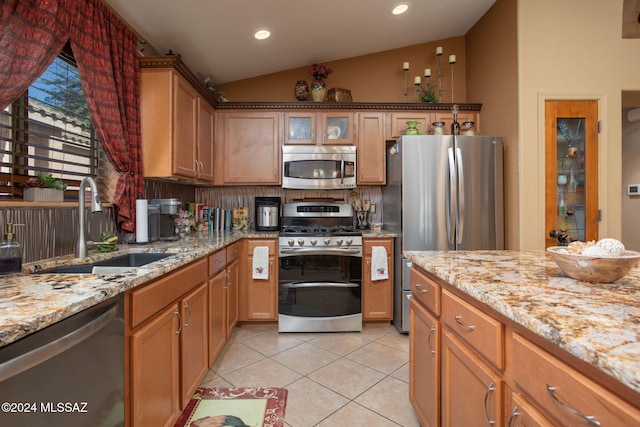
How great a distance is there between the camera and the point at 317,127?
3.34 metres

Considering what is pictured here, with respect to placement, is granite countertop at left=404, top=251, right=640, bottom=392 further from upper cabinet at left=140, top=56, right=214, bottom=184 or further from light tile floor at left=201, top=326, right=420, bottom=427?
upper cabinet at left=140, top=56, right=214, bottom=184

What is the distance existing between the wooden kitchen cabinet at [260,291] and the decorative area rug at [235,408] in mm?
982

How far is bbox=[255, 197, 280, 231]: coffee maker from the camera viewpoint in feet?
10.8

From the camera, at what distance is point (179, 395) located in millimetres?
1643

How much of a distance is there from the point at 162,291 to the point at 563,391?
4.64 ft

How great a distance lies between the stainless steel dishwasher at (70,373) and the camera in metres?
0.73

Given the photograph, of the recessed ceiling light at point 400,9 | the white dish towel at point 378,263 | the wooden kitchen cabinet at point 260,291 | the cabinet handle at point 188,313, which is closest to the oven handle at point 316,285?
the wooden kitchen cabinet at point 260,291

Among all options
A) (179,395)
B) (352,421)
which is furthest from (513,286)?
(179,395)

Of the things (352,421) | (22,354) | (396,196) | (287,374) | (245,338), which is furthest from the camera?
(396,196)

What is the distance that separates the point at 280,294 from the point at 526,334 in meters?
2.35

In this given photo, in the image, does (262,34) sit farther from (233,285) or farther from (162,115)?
(233,285)

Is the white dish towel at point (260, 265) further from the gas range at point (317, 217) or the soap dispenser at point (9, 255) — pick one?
the soap dispenser at point (9, 255)

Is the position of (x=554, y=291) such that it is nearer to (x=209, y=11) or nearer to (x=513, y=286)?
(x=513, y=286)

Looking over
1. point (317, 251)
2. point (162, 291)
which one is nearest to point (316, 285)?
point (317, 251)
